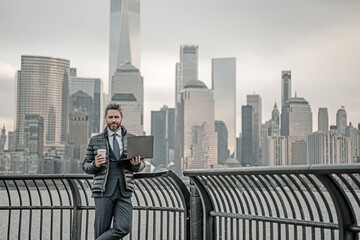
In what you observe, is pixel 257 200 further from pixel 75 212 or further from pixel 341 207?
pixel 75 212

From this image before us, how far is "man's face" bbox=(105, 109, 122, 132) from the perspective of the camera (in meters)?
6.48

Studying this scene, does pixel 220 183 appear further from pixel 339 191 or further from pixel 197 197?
pixel 339 191

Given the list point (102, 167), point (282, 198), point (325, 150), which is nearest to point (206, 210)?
point (102, 167)

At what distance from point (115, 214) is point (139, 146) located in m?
0.78

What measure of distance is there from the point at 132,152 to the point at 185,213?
34.9 inches

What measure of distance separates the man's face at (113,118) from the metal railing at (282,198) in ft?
2.93

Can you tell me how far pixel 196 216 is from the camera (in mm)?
6363

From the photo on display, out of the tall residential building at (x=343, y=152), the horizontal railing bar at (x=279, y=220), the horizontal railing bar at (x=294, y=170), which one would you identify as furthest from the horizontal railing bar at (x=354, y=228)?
the tall residential building at (x=343, y=152)

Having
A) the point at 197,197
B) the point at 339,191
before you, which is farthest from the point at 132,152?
the point at 339,191

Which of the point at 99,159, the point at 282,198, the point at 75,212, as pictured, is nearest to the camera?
the point at 282,198

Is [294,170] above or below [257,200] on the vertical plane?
above

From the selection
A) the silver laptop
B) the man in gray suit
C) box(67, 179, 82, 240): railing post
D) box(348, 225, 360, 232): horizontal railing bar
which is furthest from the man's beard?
box(348, 225, 360, 232): horizontal railing bar

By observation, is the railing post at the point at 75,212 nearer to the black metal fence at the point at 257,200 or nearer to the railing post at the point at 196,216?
the black metal fence at the point at 257,200

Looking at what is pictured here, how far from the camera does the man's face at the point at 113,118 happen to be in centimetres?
648
